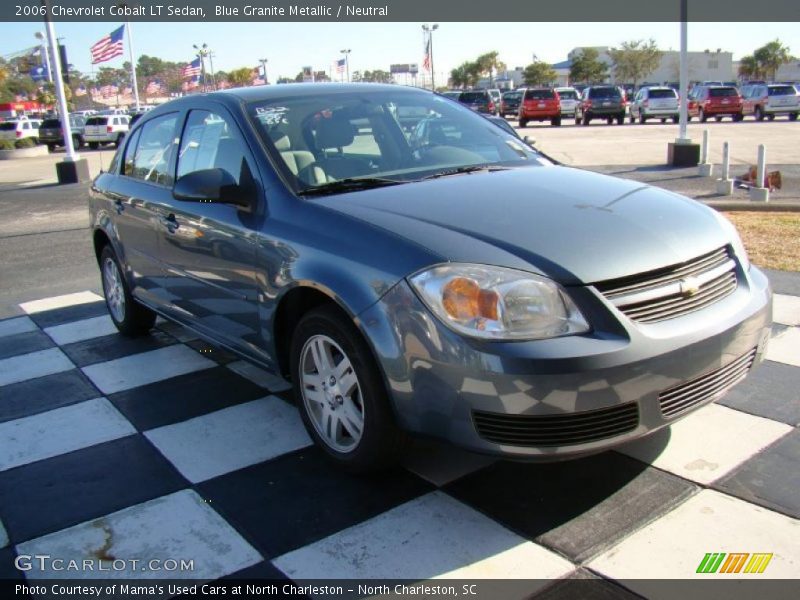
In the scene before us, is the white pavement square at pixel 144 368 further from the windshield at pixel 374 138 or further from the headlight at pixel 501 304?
the headlight at pixel 501 304

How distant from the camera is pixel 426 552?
8.56 feet

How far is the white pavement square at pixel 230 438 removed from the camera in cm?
338

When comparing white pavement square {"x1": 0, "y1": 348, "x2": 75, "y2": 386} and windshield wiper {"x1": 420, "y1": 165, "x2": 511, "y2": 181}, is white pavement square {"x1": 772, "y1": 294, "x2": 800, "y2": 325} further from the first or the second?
white pavement square {"x1": 0, "y1": 348, "x2": 75, "y2": 386}

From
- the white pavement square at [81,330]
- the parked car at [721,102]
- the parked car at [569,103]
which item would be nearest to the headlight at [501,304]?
the white pavement square at [81,330]

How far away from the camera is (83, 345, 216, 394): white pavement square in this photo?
4.52 meters

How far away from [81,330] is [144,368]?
4.27 ft

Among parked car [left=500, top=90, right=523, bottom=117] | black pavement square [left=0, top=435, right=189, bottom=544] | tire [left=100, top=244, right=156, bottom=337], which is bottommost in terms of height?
black pavement square [left=0, top=435, right=189, bottom=544]

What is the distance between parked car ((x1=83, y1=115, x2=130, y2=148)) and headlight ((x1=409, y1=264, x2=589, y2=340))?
33828 millimetres

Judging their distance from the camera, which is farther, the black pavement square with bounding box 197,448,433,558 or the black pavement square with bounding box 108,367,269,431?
the black pavement square with bounding box 108,367,269,431

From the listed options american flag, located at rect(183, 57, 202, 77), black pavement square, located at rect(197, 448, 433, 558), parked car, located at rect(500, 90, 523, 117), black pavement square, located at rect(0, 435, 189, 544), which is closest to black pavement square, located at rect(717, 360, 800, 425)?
black pavement square, located at rect(197, 448, 433, 558)

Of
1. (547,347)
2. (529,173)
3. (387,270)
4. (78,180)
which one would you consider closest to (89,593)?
(387,270)

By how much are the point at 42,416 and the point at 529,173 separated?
298 centimetres

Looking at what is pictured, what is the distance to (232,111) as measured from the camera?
12.4 ft

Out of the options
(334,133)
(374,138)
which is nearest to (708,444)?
(374,138)
